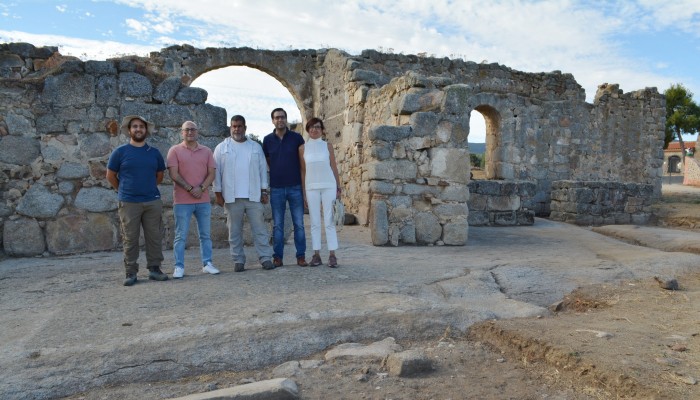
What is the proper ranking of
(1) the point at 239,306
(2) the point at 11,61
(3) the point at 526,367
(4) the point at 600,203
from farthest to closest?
(4) the point at 600,203 < (2) the point at 11,61 < (1) the point at 239,306 < (3) the point at 526,367

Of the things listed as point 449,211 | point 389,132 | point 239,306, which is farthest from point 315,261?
point 449,211

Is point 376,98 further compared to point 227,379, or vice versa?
point 376,98

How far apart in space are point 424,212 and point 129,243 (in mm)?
3951

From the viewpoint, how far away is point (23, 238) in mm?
5738

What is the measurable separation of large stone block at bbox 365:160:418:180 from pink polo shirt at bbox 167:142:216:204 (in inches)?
103

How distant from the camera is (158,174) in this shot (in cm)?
479

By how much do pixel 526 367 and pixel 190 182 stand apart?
3.38m

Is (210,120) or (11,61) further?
(11,61)

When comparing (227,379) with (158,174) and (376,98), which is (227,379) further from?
(376,98)

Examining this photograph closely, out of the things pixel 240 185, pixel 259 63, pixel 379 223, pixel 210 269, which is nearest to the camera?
pixel 210 269

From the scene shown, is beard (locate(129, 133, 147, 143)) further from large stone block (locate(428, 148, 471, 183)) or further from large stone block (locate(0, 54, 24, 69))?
large stone block (locate(0, 54, 24, 69))

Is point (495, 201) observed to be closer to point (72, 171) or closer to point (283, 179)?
point (283, 179)

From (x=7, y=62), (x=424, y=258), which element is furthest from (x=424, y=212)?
(x=7, y=62)

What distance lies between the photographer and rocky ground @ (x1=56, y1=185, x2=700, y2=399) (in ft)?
8.73
